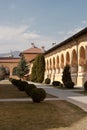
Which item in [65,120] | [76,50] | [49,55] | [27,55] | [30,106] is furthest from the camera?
[27,55]

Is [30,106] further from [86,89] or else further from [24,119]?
[86,89]

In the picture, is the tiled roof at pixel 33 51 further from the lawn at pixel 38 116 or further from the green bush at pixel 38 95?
the lawn at pixel 38 116

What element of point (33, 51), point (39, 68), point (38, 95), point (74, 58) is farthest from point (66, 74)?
point (33, 51)

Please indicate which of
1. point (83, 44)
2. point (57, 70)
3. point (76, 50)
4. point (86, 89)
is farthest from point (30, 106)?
point (57, 70)

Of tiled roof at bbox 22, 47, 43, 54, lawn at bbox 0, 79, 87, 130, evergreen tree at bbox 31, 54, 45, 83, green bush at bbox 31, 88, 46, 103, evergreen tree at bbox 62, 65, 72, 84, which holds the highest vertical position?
tiled roof at bbox 22, 47, 43, 54

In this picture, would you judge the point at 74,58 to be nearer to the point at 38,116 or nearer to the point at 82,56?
the point at 82,56

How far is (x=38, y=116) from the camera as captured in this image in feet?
42.5

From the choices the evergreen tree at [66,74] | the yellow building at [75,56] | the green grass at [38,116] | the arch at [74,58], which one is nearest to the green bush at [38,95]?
the green grass at [38,116]

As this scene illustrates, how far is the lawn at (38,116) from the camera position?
11.3 m

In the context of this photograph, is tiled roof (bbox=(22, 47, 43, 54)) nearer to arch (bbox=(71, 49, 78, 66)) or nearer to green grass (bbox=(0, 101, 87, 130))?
arch (bbox=(71, 49, 78, 66))

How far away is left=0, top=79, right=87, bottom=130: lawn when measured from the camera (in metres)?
11.3

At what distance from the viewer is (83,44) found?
3625 centimetres

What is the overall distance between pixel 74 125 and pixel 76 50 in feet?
92.4

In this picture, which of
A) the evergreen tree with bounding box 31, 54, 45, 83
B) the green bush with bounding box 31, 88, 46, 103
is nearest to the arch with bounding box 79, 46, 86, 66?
the evergreen tree with bounding box 31, 54, 45, 83
